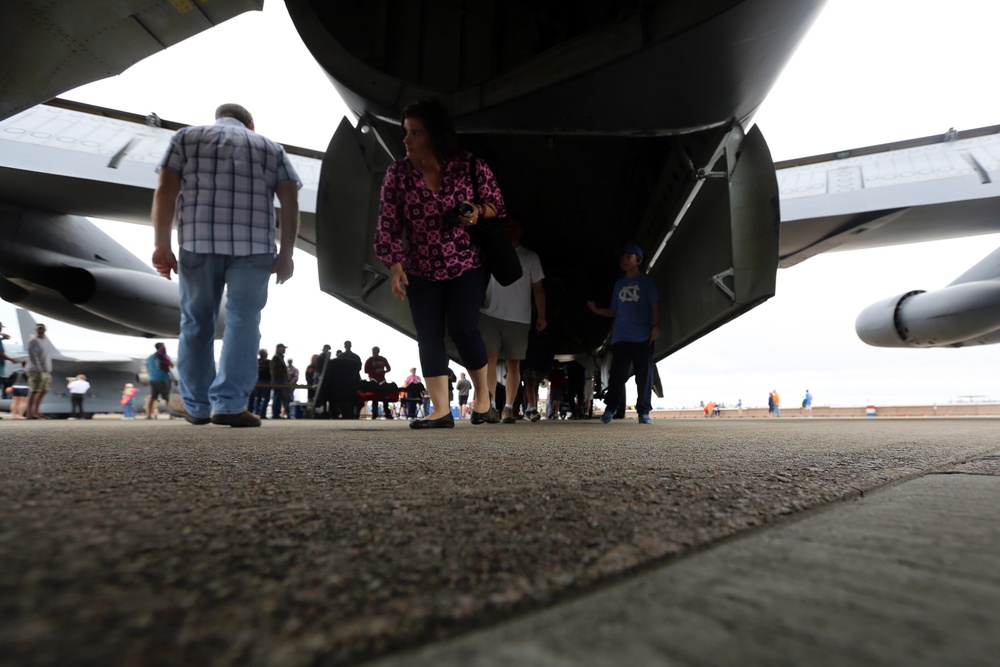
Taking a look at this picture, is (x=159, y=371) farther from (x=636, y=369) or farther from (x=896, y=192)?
(x=896, y=192)

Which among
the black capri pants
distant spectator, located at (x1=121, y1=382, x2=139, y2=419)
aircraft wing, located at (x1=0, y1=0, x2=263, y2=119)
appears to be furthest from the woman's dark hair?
distant spectator, located at (x1=121, y1=382, x2=139, y2=419)

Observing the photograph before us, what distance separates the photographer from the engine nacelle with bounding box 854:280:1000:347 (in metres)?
5.08

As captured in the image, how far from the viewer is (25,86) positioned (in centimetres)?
190

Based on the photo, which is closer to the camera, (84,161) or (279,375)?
(84,161)

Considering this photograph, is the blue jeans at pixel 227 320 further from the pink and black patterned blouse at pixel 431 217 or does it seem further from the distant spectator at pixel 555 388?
the distant spectator at pixel 555 388

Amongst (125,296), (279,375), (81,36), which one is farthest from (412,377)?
(81,36)

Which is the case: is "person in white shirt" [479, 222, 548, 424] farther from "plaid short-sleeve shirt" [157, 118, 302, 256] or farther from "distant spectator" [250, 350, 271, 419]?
"distant spectator" [250, 350, 271, 419]

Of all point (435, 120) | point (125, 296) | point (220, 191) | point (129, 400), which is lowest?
point (129, 400)

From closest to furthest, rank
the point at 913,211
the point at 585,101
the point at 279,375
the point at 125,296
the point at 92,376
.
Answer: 1. the point at 585,101
2. the point at 125,296
3. the point at 913,211
4. the point at 279,375
5. the point at 92,376

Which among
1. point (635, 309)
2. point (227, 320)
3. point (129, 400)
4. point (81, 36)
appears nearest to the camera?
point (81, 36)

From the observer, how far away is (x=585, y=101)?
3.02 metres

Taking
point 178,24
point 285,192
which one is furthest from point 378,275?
point 178,24

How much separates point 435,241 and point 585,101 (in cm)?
132

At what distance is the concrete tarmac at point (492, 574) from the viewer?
0.72ft
